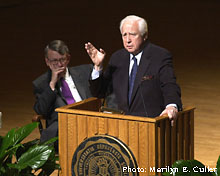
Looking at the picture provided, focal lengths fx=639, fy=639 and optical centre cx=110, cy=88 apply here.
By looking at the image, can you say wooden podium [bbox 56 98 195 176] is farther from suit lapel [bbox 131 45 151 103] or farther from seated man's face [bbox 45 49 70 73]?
seated man's face [bbox 45 49 70 73]

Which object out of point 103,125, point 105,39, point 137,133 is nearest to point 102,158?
point 103,125

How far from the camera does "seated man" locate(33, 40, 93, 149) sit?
5.52 metres

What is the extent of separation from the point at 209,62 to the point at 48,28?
4.80 meters

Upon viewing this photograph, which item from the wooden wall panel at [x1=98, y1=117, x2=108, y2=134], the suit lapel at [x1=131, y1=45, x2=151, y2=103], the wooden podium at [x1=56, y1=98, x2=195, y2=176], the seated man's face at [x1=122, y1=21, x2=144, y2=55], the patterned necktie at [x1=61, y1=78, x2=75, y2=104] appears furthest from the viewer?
the patterned necktie at [x1=61, y1=78, x2=75, y2=104]

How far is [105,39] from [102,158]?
8.61 meters

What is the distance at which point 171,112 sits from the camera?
15.0 feet

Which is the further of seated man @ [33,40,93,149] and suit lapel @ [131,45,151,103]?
seated man @ [33,40,93,149]

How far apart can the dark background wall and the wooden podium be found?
5.01 feet

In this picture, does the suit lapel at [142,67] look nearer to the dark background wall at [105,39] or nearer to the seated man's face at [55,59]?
the seated man's face at [55,59]

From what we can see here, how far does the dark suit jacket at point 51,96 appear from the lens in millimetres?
5586

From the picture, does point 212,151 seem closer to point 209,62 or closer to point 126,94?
point 126,94

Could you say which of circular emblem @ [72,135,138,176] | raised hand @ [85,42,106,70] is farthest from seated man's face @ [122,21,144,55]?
circular emblem @ [72,135,138,176]

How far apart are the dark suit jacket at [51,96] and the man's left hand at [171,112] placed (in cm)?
125

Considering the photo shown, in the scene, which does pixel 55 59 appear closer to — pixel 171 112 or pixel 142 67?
pixel 142 67
